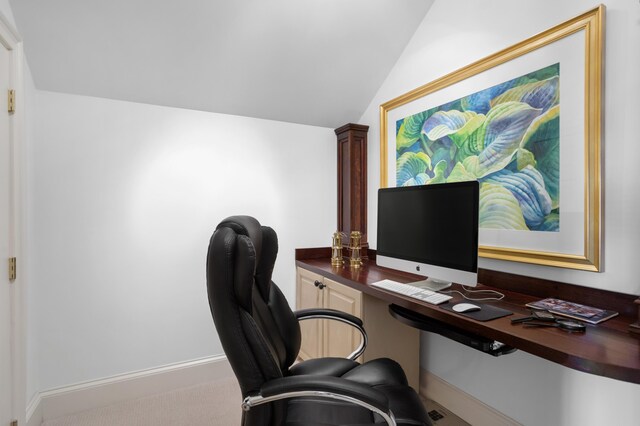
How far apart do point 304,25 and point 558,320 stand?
2.10m

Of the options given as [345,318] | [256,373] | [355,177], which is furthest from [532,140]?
[256,373]

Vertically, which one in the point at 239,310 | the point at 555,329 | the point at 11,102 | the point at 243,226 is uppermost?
the point at 11,102

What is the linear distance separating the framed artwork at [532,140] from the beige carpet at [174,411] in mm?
1911

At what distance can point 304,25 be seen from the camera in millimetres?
2156

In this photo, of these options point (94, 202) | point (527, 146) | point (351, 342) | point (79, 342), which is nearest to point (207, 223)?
point (94, 202)

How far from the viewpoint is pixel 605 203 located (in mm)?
1427

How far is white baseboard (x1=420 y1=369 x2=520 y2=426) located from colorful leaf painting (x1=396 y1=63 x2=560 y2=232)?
1.03m

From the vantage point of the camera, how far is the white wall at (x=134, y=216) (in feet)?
6.98

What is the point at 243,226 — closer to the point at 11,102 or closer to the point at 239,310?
the point at 239,310

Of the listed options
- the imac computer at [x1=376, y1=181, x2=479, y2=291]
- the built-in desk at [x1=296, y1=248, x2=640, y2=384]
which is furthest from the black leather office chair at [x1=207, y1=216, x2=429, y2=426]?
the imac computer at [x1=376, y1=181, x2=479, y2=291]

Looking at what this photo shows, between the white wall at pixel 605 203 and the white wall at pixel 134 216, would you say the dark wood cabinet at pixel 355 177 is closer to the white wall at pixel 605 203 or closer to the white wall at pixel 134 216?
the white wall at pixel 134 216

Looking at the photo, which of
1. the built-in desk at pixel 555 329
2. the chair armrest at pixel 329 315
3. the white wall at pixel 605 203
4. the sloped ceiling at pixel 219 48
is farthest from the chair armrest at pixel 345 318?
the sloped ceiling at pixel 219 48

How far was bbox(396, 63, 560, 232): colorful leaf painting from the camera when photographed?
63.4 inches

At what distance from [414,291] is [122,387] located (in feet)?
6.79
